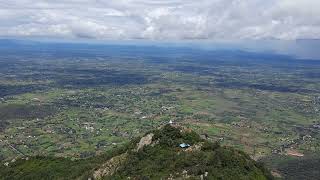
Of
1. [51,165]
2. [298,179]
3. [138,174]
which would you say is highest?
[138,174]

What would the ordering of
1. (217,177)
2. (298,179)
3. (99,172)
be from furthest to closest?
(298,179), (99,172), (217,177)

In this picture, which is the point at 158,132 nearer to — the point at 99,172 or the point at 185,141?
the point at 185,141

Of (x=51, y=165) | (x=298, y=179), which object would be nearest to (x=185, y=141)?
(x=51, y=165)

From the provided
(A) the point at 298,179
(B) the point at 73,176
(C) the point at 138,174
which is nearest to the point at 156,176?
(C) the point at 138,174

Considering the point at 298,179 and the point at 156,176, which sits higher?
the point at 156,176

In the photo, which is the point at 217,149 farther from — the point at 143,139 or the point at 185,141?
the point at 143,139

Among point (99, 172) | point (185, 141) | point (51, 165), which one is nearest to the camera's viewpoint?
point (99, 172)

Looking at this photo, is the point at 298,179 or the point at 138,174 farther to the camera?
the point at 298,179
